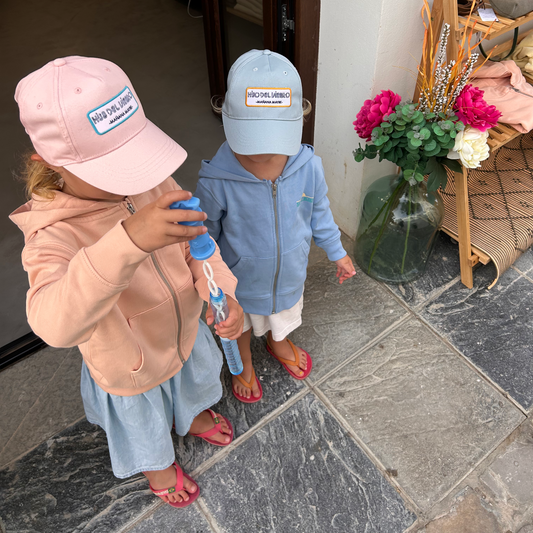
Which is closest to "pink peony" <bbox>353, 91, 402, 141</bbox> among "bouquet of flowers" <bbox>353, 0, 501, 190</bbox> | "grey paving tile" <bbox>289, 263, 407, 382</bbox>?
"bouquet of flowers" <bbox>353, 0, 501, 190</bbox>

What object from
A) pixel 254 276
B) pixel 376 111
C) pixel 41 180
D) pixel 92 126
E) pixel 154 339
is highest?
pixel 92 126

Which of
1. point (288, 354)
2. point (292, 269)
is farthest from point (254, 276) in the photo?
point (288, 354)

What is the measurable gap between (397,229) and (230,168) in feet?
3.54

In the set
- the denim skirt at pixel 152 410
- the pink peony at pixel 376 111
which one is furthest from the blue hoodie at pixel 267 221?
the pink peony at pixel 376 111

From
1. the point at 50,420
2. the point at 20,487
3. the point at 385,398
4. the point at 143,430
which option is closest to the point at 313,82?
the point at 385,398

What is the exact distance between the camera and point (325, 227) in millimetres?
1542

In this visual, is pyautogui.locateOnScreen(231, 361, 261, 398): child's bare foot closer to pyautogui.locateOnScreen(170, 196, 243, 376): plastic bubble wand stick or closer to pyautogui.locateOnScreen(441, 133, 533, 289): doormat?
pyautogui.locateOnScreen(170, 196, 243, 376): plastic bubble wand stick

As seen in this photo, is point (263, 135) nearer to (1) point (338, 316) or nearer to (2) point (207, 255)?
(2) point (207, 255)

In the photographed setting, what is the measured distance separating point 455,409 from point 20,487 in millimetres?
1662

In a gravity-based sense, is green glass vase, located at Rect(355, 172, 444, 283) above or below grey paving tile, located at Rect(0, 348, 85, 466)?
above

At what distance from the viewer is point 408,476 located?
5.42ft

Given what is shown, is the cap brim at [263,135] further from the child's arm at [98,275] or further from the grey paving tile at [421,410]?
the grey paving tile at [421,410]

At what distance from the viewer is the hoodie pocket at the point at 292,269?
1469 millimetres

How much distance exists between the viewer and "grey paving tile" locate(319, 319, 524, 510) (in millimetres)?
1676
